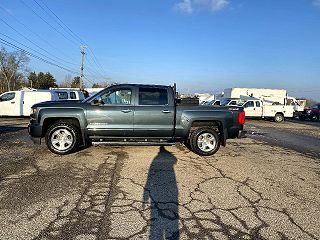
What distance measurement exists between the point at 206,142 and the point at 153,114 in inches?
68.7

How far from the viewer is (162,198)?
4984mm

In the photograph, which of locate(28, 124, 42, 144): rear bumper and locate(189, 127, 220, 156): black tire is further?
locate(189, 127, 220, 156): black tire

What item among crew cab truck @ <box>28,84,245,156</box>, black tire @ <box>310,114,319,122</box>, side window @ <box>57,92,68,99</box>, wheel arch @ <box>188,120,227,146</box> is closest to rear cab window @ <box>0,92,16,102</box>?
side window @ <box>57,92,68,99</box>

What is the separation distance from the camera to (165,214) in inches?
171

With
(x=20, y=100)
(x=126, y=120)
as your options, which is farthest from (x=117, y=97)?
(x=20, y=100)

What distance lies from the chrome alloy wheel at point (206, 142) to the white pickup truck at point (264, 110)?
16.6 m

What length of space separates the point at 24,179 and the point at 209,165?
4148 mm

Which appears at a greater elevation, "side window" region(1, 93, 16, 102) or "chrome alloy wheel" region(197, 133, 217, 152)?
"side window" region(1, 93, 16, 102)

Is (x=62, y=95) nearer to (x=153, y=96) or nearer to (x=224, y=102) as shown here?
(x=224, y=102)

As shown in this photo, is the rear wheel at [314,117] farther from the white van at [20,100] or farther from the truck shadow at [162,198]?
the truck shadow at [162,198]

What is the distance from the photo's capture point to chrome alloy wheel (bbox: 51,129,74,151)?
791 centimetres

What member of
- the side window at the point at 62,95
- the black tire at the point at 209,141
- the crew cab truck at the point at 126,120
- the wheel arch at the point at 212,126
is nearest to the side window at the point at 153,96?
the crew cab truck at the point at 126,120

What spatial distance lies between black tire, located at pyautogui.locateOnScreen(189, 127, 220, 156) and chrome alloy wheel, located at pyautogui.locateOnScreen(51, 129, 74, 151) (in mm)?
3288

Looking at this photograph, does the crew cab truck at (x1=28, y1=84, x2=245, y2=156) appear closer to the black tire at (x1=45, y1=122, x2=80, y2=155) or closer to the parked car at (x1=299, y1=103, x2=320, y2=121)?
the black tire at (x1=45, y1=122, x2=80, y2=155)
